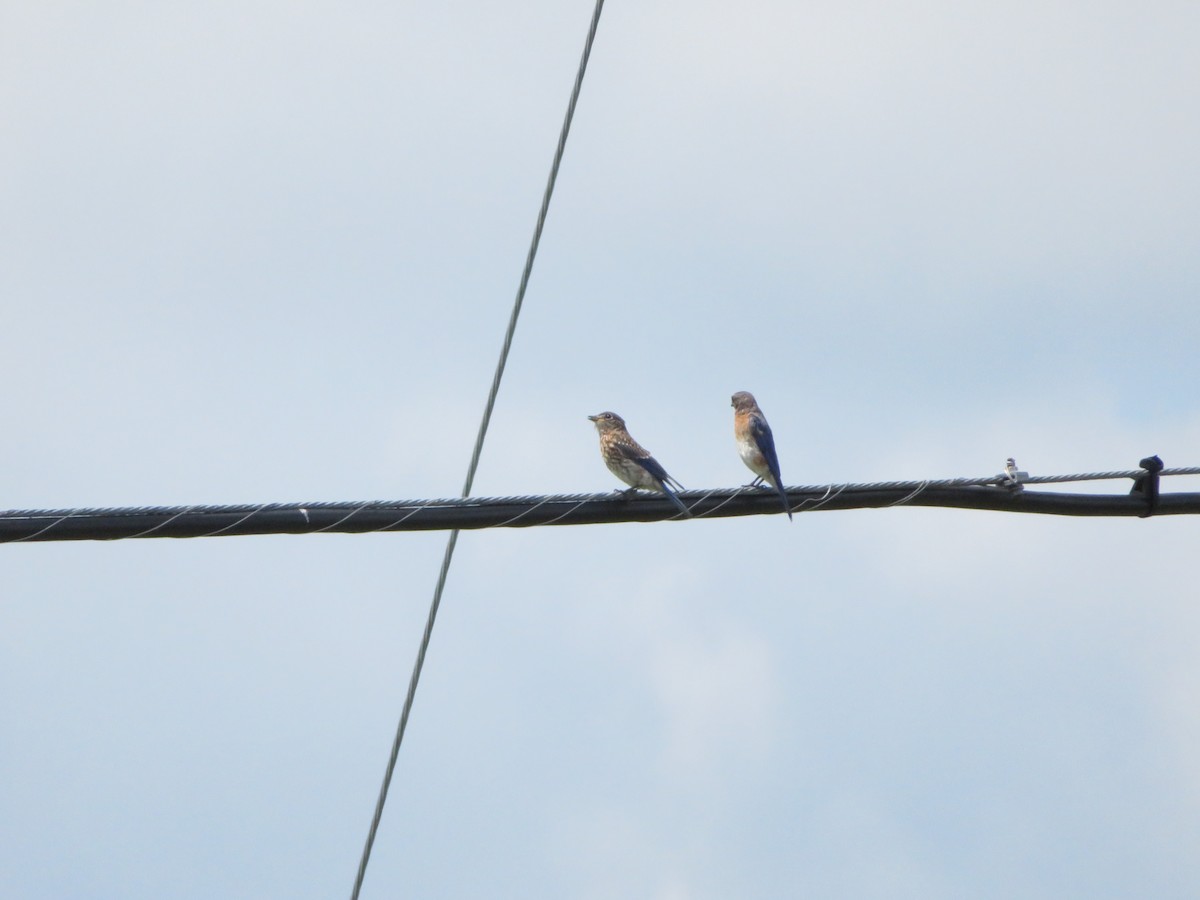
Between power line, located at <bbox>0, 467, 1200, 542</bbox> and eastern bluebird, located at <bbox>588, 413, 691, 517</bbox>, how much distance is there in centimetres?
145

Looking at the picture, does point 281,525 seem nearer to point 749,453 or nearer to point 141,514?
point 141,514

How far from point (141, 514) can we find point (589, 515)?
6.88ft

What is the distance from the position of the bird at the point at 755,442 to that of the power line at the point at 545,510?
8.46 feet

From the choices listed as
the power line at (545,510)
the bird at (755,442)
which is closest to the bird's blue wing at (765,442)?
the bird at (755,442)

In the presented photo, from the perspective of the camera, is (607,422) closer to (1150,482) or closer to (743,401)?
(743,401)

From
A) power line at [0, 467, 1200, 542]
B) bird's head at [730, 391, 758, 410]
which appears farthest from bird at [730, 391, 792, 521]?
power line at [0, 467, 1200, 542]

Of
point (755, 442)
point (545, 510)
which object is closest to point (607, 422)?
point (755, 442)

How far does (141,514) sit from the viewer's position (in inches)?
285

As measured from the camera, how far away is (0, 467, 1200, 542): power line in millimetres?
7207

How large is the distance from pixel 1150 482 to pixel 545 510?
3.23 m

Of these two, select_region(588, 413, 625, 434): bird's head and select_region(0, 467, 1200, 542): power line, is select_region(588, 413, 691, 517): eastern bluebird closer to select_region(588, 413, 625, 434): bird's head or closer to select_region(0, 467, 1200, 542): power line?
select_region(588, 413, 625, 434): bird's head

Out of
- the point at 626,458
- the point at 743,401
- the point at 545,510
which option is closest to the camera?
the point at 545,510

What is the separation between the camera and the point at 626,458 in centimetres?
1090

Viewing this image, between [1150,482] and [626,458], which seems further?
[626,458]
